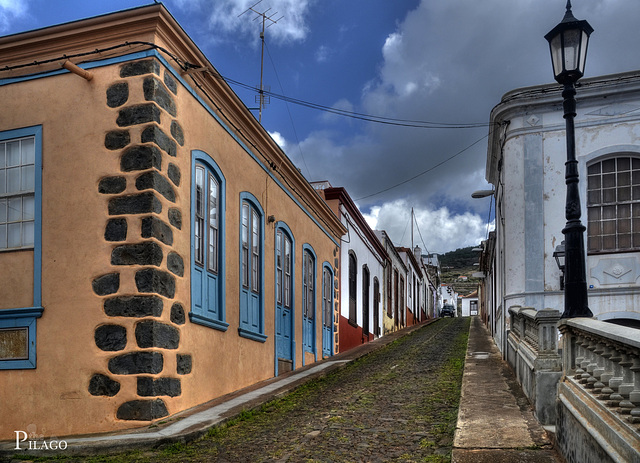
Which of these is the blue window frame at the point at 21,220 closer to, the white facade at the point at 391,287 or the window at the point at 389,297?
the white facade at the point at 391,287

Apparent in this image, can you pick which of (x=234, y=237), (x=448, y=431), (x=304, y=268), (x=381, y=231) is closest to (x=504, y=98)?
(x=304, y=268)

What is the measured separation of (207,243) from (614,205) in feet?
29.0

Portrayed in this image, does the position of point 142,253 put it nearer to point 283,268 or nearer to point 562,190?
point 283,268

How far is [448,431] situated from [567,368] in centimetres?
170

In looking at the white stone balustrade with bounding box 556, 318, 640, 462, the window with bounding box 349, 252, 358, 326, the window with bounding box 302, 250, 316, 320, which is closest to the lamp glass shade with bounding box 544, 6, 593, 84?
the white stone balustrade with bounding box 556, 318, 640, 462

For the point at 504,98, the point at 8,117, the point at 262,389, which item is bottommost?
the point at 262,389

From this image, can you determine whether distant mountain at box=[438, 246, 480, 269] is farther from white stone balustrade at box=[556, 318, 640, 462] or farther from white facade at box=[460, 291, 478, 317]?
white stone balustrade at box=[556, 318, 640, 462]

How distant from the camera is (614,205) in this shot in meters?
13.9

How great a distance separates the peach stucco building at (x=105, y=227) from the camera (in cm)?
775

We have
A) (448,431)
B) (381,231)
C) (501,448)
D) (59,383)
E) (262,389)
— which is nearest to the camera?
(501,448)

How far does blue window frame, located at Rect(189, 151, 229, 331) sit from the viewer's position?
914 centimetres

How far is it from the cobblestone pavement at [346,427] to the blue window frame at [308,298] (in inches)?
144

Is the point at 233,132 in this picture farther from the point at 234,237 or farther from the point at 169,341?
the point at 169,341

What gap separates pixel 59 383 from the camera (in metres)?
7.83
